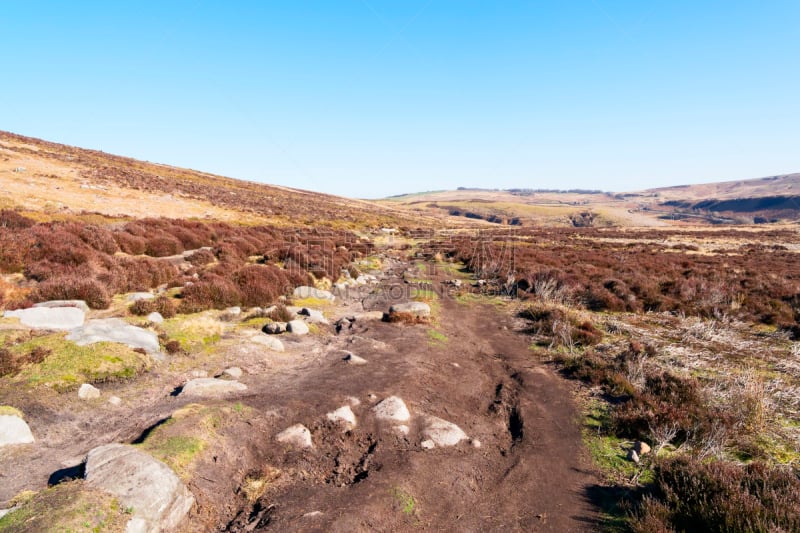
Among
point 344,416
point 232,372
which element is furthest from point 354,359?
point 232,372

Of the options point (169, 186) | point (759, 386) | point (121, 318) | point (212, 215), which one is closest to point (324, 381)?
point (121, 318)

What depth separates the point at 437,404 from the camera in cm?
835

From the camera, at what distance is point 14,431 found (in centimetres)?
534

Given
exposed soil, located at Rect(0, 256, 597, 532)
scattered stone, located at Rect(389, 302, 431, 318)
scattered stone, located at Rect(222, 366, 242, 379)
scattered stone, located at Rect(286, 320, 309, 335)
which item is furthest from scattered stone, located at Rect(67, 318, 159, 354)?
scattered stone, located at Rect(389, 302, 431, 318)

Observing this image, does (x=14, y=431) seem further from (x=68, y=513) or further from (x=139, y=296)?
(x=139, y=296)

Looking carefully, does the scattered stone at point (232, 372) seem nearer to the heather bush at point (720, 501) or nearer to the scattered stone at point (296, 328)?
the scattered stone at point (296, 328)

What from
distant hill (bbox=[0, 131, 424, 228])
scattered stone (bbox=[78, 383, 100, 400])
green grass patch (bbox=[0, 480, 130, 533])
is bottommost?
scattered stone (bbox=[78, 383, 100, 400])

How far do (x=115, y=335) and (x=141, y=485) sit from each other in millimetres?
5747

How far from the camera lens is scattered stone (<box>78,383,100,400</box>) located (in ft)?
21.8

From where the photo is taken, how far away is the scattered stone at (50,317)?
28.0ft

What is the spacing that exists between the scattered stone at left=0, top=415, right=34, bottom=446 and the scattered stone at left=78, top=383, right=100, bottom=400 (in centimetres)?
110

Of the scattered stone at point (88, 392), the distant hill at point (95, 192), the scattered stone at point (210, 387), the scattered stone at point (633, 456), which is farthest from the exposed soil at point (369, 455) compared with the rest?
the distant hill at point (95, 192)

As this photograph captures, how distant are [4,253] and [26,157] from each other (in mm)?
46428

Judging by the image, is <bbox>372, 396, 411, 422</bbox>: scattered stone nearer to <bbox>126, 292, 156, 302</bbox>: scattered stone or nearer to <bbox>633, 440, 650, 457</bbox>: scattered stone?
<bbox>633, 440, 650, 457</bbox>: scattered stone
